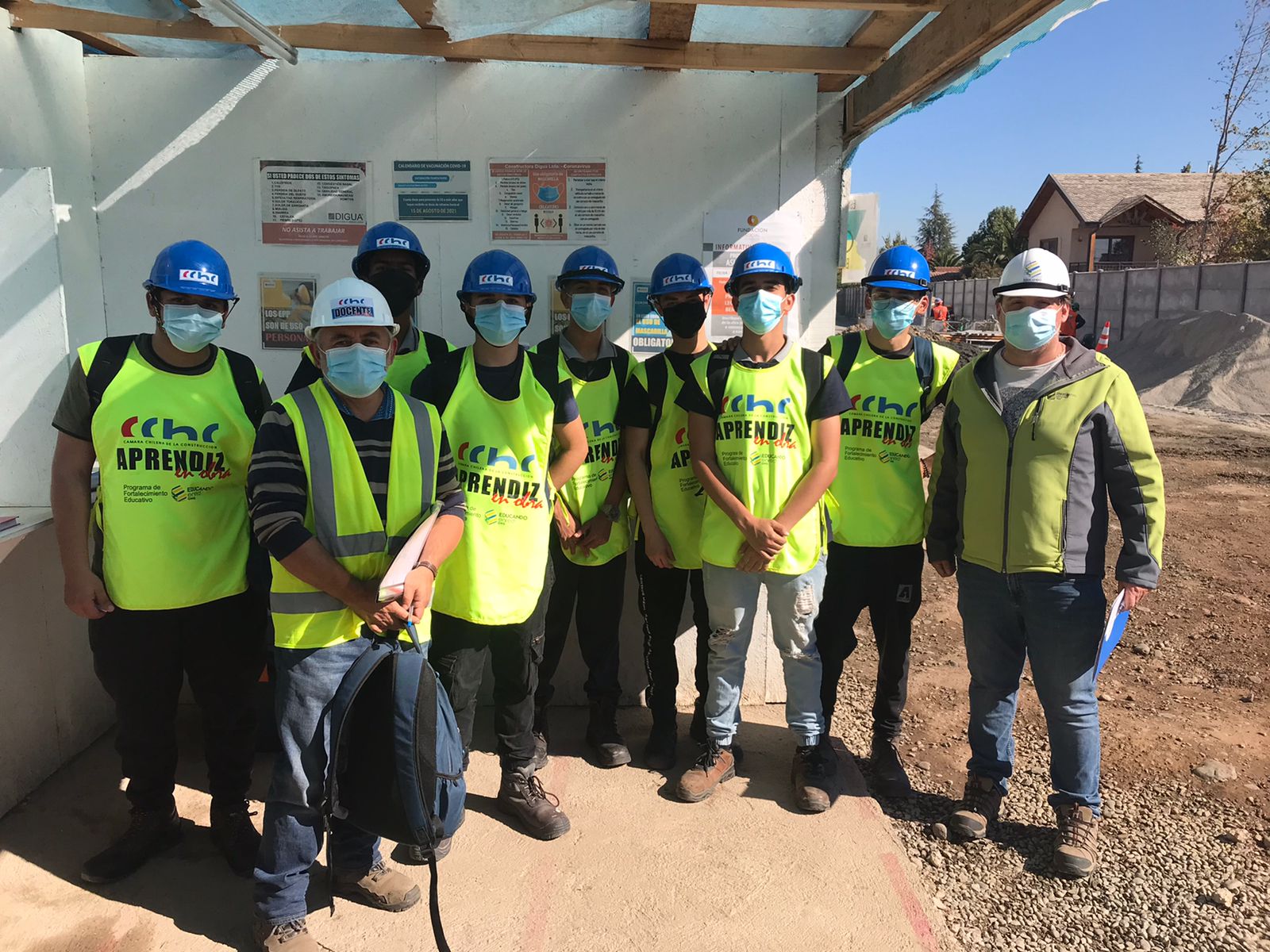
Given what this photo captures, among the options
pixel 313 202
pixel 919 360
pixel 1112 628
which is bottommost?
pixel 1112 628

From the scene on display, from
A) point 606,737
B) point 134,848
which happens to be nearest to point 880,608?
point 606,737

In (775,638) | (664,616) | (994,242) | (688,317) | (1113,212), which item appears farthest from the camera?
(994,242)

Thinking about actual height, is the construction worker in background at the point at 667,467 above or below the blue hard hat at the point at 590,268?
below

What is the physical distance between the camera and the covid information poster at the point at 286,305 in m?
4.10

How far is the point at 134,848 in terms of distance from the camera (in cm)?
293

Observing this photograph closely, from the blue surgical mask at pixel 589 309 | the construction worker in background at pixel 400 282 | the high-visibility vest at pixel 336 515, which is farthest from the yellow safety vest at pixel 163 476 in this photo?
the blue surgical mask at pixel 589 309

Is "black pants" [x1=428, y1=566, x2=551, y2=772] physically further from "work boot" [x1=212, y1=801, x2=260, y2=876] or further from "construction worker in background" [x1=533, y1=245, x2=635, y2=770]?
"work boot" [x1=212, y1=801, x2=260, y2=876]

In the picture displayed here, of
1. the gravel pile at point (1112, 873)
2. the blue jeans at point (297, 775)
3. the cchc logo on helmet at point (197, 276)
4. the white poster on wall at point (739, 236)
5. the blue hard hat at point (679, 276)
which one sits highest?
the white poster on wall at point (739, 236)

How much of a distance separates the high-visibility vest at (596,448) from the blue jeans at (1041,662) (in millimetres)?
1489

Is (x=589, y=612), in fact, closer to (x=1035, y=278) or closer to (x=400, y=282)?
(x=400, y=282)

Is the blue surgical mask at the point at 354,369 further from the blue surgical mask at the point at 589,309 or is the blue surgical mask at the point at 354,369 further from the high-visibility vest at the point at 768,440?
the high-visibility vest at the point at 768,440

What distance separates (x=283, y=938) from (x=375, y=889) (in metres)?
0.33

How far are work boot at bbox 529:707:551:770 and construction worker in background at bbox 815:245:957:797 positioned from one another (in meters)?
1.30

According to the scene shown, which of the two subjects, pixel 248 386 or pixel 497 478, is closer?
pixel 248 386
